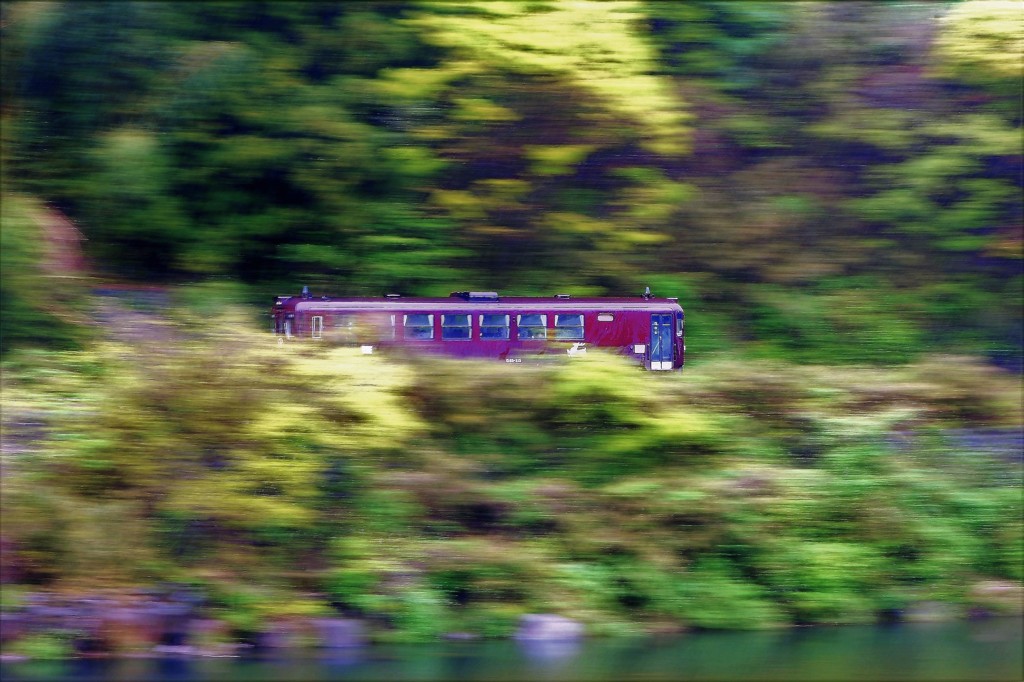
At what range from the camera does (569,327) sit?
9578mm

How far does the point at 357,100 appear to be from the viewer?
10.9m

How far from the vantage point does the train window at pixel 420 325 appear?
9.33 m

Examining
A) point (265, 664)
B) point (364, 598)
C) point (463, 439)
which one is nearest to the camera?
point (265, 664)

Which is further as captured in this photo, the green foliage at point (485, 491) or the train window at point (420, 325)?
Result: the train window at point (420, 325)

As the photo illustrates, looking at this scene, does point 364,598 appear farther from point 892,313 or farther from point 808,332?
point 892,313

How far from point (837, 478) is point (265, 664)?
4.45 metres

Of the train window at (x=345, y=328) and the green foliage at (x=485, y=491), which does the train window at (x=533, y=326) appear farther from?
the train window at (x=345, y=328)

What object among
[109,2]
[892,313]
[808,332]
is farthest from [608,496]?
[109,2]

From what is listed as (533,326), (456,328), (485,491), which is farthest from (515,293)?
(485,491)

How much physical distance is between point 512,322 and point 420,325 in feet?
2.72

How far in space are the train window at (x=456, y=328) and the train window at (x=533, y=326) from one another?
0.46m

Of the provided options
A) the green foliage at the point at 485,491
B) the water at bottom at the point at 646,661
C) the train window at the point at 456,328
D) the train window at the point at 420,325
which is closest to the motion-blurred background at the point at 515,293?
the green foliage at the point at 485,491

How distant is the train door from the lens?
9641 millimetres

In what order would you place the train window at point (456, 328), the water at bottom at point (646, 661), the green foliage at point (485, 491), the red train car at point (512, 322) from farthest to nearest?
→ the train window at point (456, 328), the red train car at point (512, 322), the green foliage at point (485, 491), the water at bottom at point (646, 661)
